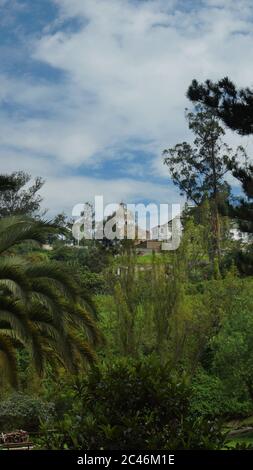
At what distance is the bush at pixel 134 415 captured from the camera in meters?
6.17

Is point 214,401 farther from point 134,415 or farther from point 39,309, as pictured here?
point 134,415

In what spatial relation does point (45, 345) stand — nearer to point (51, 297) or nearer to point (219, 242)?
point (51, 297)

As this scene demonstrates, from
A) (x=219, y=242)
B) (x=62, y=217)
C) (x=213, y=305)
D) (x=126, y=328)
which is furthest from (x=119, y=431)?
(x=62, y=217)

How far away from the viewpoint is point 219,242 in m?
40.8

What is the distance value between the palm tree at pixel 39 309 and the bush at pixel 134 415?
207 inches

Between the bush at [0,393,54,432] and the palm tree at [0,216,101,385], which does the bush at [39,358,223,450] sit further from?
the bush at [0,393,54,432]

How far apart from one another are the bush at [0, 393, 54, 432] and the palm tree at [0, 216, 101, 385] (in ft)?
25.8

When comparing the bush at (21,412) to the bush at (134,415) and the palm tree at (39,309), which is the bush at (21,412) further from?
the bush at (134,415)

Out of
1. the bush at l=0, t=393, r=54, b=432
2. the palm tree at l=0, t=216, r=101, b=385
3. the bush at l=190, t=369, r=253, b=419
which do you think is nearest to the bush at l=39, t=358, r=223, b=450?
the palm tree at l=0, t=216, r=101, b=385

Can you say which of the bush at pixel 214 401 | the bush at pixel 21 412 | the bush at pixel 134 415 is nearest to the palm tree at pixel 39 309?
the bush at pixel 134 415

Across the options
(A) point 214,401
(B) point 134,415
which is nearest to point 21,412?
(A) point 214,401

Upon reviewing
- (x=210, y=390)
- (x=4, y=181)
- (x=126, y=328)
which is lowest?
(x=210, y=390)

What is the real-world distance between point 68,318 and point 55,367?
43.7 inches

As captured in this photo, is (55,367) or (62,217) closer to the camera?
(55,367)
